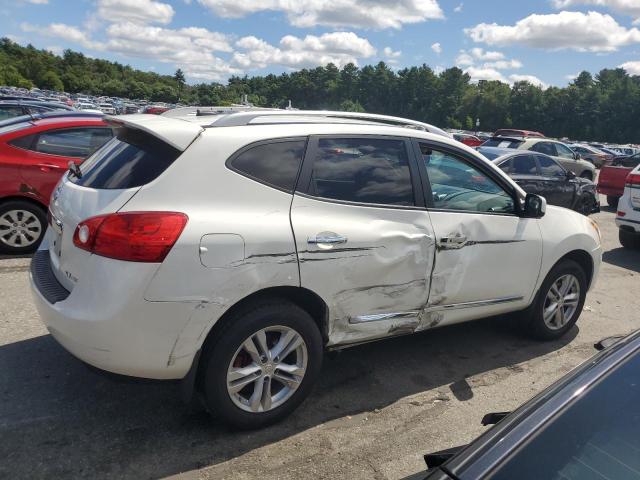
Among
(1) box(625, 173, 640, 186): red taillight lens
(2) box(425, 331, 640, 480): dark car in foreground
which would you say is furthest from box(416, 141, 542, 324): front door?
(1) box(625, 173, 640, 186): red taillight lens

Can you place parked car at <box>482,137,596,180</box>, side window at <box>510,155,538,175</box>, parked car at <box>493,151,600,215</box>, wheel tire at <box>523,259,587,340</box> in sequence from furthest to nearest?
parked car at <box>482,137,596,180</box> → side window at <box>510,155,538,175</box> → parked car at <box>493,151,600,215</box> → wheel tire at <box>523,259,587,340</box>

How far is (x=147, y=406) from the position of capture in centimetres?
334

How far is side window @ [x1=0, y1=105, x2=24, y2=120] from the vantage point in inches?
535

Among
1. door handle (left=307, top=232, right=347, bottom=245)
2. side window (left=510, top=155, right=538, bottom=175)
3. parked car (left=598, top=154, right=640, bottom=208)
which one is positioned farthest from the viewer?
parked car (left=598, top=154, right=640, bottom=208)

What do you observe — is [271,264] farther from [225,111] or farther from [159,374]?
[225,111]

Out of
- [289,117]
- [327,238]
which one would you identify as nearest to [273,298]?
[327,238]

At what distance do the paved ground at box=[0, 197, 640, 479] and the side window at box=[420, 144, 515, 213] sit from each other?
1.25 m

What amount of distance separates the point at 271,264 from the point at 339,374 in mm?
1378

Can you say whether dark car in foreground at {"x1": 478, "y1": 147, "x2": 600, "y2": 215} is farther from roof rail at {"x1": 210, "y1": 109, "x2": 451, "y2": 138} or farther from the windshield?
the windshield

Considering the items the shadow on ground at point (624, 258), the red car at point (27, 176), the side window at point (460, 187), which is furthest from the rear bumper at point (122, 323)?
the shadow on ground at point (624, 258)

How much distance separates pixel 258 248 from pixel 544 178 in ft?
29.2

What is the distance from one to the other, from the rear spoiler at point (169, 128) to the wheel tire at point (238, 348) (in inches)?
38.7

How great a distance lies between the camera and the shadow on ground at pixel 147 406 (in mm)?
2818

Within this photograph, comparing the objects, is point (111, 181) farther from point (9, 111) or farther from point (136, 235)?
point (9, 111)
